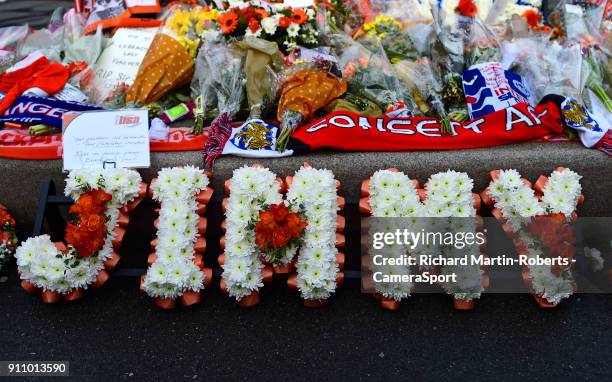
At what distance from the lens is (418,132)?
9.61ft

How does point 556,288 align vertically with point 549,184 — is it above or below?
below

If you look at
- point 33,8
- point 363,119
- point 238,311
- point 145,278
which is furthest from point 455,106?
point 33,8

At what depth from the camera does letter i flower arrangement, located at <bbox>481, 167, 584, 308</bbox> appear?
2531 mm

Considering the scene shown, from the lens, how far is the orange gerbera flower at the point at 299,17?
136 inches

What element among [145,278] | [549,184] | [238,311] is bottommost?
[238,311]

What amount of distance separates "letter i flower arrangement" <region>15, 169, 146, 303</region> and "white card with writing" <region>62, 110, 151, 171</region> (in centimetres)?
9

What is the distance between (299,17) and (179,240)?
1.65 metres

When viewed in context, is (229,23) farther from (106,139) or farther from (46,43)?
(46,43)

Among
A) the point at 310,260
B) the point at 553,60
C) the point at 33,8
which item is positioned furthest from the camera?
the point at 33,8

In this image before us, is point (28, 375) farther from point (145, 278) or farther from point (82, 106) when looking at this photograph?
point (82, 106)

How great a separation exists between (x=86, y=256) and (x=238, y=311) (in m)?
0.73

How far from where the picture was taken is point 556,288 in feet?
8.30

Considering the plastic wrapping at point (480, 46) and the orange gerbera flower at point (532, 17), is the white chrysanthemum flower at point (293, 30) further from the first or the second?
the orange gerbera flower at point (532, 17)

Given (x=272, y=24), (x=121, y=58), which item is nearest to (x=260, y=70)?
(x=272, y=24)
